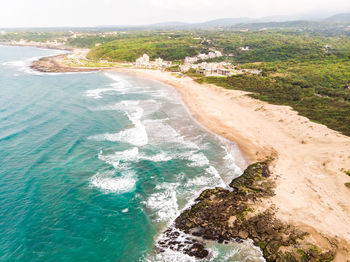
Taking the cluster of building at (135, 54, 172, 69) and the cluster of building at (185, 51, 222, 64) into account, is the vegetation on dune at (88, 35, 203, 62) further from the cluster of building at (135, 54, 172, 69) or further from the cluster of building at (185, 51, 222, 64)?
the cluster of building at (135, 54, 172, 69)

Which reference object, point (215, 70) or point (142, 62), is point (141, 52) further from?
point (215, 70)

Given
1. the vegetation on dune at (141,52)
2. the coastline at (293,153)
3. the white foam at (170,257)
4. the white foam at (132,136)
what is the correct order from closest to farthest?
1. the white foam at (170,257)
2. the coastline at (293,153)
3. the white foam at (132,136)
4. the vegetation on dune at (141,52)

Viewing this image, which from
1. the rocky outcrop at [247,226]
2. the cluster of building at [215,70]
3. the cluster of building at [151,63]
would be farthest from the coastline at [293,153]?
the cluster of building at [151,63]

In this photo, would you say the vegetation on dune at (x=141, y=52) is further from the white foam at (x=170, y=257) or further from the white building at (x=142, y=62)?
the white foam at (x=170, y=257)

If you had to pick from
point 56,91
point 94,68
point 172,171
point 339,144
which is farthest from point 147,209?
point 94,68

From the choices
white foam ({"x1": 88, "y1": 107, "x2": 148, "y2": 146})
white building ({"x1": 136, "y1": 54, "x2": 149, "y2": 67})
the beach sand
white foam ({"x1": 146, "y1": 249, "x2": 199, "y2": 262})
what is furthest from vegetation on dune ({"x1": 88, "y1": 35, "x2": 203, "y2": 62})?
white foam ({"x1": 146, "y1": 249, "x2": 199, "y2": 262})

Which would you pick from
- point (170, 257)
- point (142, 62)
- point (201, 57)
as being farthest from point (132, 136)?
point (201, 57)
